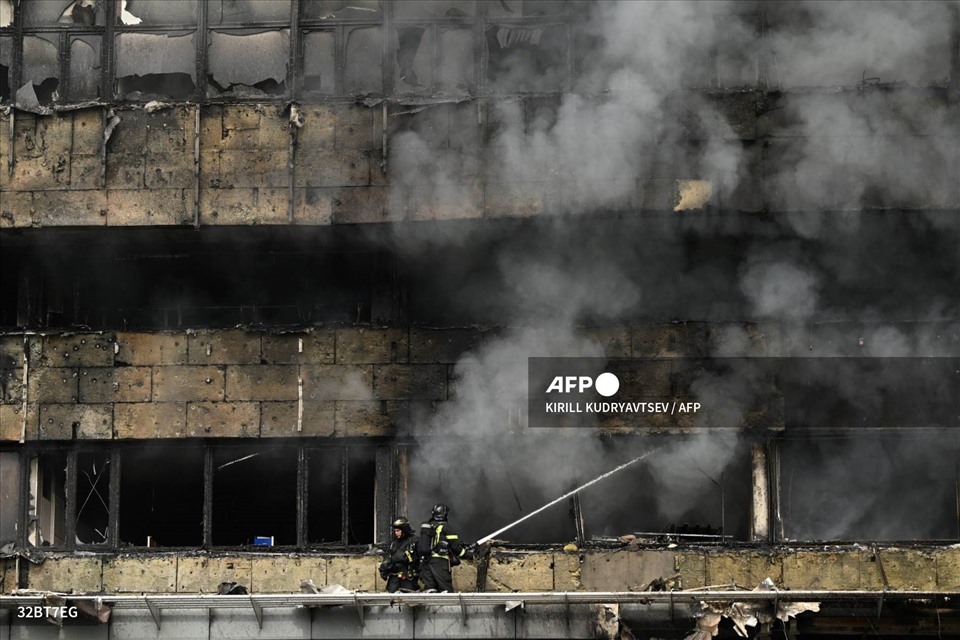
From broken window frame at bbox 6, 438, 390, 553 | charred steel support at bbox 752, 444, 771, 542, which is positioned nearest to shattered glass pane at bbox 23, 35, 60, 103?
broken window frame at bbox 6, 438, 390, 553

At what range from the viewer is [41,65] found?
626 inches

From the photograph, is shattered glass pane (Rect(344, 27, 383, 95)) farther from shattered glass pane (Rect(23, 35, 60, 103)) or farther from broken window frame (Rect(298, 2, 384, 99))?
shattered glass pane (Rect(23, 35, 60, 103))

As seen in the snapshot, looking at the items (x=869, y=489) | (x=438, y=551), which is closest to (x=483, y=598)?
(x=438, y=551)

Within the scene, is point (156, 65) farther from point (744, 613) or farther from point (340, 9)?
point (744, 613)

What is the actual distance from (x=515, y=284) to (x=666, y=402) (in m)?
2.08

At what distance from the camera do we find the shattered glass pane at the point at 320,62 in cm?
1564

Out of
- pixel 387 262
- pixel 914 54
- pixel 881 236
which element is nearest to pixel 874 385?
pixel 881 236

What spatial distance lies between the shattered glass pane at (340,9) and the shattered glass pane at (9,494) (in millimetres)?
5630

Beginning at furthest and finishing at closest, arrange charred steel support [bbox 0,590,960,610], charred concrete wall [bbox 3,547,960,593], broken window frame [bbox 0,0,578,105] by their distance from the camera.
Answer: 1. broken window frame [bbox 0,0,578,105]
2. charred concrete wall [bbox 3,547,960,593]
3. charred steel support [bbox 0,590,960,610]

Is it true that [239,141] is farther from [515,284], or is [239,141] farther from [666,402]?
[666,402]

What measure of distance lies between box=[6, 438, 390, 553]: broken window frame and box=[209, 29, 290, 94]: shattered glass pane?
3.74 metres

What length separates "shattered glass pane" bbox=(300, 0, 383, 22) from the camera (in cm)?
1570

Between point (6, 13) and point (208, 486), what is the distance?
5.52 m

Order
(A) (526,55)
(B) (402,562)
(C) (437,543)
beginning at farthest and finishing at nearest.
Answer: (A) (526,55) → (B) (402,562) → (C) (437,543)
